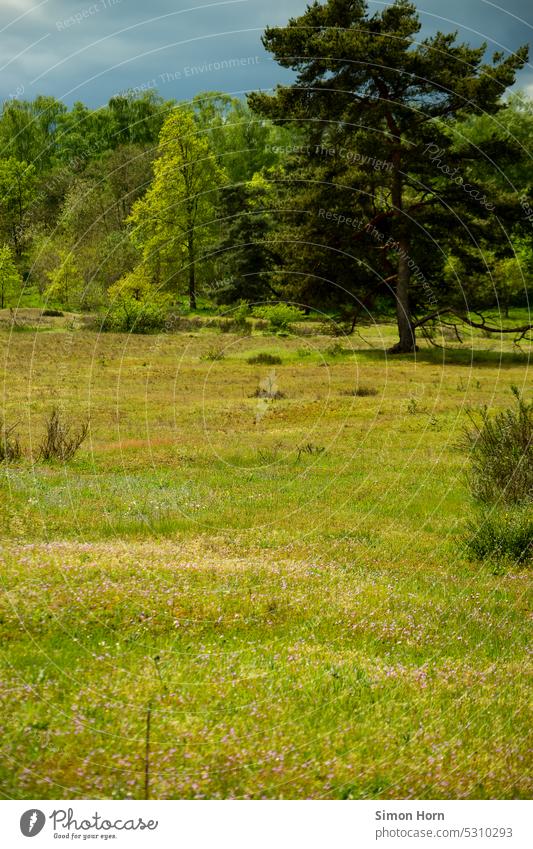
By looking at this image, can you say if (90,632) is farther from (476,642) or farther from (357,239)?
(357,239)

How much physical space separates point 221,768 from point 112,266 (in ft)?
Result: 213

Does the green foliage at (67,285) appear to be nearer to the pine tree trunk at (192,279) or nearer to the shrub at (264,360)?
the pine tree trunk at (192,279)

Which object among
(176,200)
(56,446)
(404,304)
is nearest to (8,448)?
(56,446)

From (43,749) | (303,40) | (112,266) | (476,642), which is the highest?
(303,40)

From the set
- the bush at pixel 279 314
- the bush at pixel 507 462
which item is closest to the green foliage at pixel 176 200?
the bush at pixel 279 314

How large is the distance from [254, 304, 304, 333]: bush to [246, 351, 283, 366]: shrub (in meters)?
8.33

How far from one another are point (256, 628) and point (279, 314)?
4556cm

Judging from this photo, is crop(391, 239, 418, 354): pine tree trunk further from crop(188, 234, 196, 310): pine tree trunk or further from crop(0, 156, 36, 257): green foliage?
crop(0, 156, 36, 257): green foliage

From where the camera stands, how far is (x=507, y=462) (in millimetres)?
16312

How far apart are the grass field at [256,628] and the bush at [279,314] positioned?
30.2 metres

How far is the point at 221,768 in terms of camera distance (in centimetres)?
533

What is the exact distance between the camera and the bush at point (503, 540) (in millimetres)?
13117
